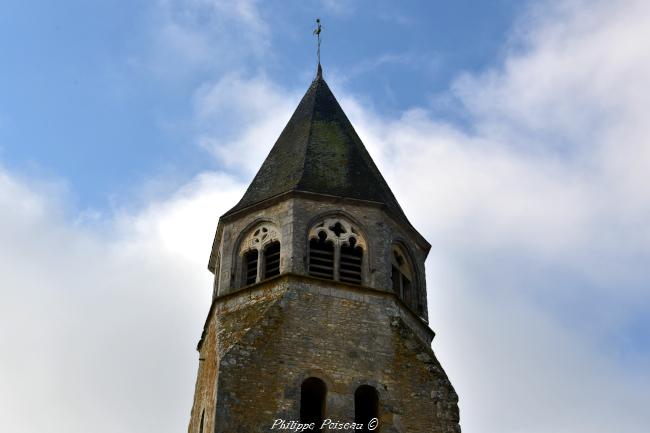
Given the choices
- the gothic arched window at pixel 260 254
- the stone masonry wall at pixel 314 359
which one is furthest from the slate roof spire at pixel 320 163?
the stone masonry wall at pixel 314 359

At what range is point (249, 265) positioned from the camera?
21.7 meters

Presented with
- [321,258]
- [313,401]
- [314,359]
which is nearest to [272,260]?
[321,258]

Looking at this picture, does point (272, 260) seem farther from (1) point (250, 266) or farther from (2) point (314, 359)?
(2) point (314, 359)

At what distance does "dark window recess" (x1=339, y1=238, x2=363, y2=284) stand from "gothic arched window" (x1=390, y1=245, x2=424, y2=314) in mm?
867

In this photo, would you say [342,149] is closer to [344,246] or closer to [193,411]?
[344,246]

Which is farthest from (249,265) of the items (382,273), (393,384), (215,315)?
(393,384)

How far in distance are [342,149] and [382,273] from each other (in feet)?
13.0

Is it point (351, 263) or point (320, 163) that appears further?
point (320, 163)

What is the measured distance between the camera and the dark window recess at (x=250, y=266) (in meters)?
21.4

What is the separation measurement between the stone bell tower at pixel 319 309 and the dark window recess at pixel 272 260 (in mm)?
25

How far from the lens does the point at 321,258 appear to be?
21.1 metres

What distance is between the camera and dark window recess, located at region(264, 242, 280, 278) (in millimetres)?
21094

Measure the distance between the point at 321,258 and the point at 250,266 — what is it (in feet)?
5.02

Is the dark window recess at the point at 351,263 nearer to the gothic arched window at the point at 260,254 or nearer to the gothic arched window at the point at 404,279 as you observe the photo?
the gothic arched window at the point at 404,279
